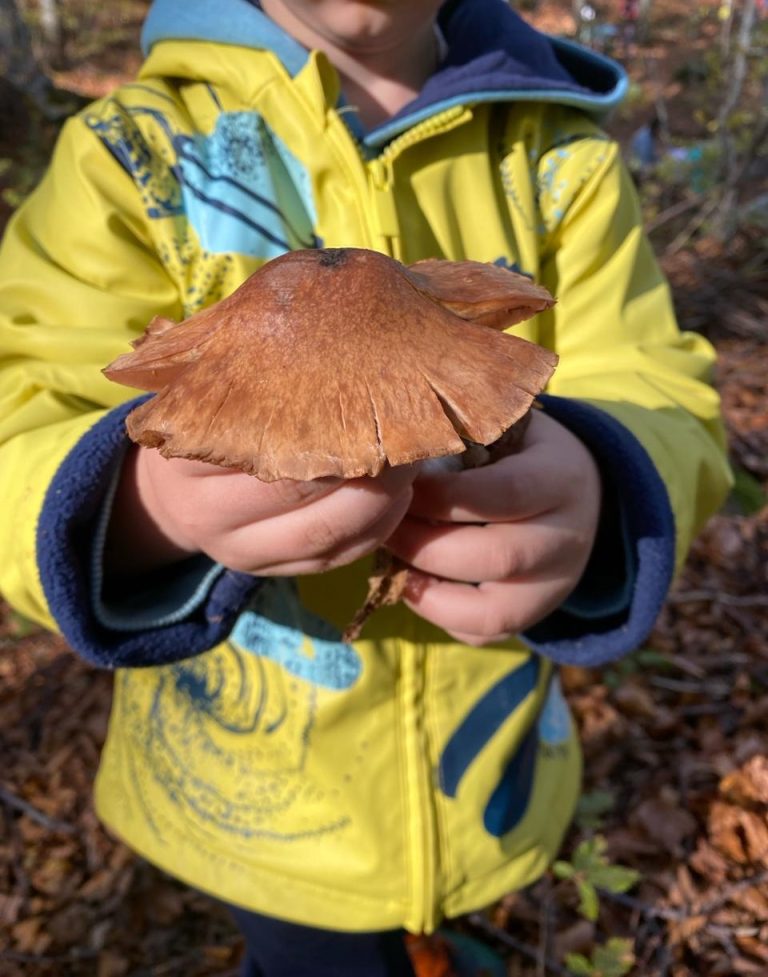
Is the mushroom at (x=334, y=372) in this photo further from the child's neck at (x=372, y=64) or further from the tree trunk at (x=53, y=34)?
the tree trunk at (x=53, y=34)

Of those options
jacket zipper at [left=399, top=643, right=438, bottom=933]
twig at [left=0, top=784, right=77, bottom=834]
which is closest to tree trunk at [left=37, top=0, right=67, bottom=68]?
twig at [left=0, top=784, right=77, bottom=834]

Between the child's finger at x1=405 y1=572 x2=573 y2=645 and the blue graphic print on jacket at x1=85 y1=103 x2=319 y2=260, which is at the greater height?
the blue graphic print on jacket at x1=85 y1=103 x2=319 y2=260

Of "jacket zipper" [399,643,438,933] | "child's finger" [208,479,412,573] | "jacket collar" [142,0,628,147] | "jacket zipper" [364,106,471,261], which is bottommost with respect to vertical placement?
"jacket zipper" [399,643,438,933]

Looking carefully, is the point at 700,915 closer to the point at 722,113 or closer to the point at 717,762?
the point at 717,762

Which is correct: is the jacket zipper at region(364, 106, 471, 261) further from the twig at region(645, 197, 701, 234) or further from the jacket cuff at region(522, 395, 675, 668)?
the twig at region(645, 197, 701, 234)

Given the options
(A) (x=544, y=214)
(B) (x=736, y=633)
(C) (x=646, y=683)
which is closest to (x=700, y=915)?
(C) (x=646, y=683)
